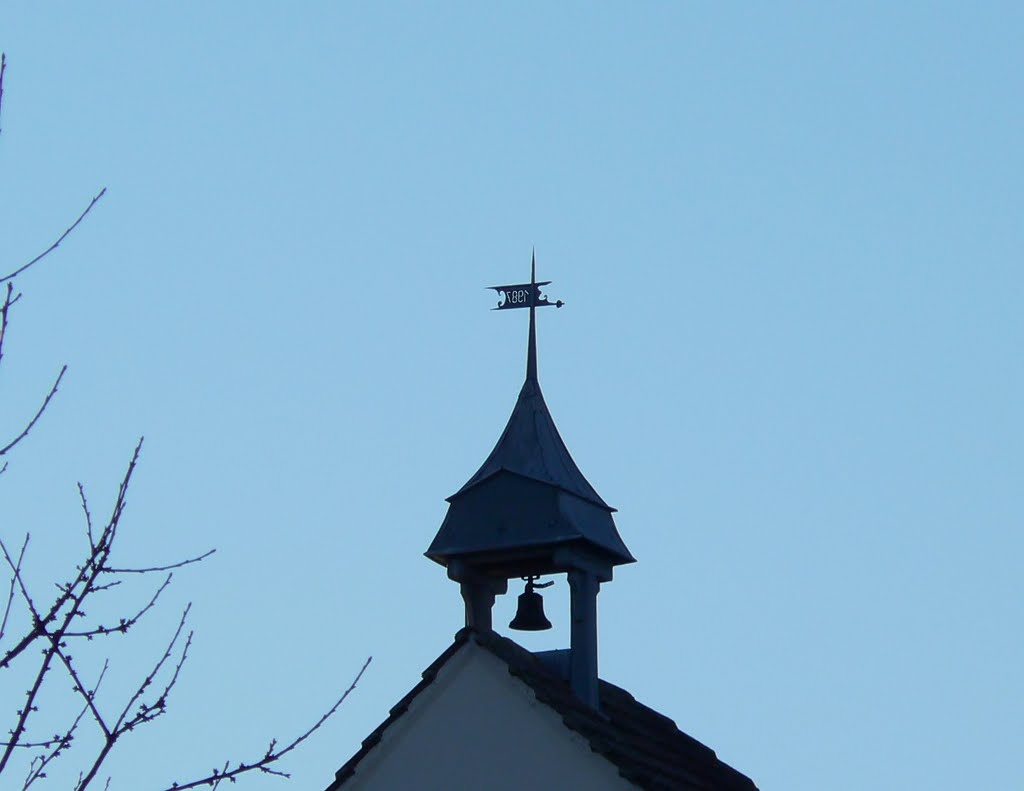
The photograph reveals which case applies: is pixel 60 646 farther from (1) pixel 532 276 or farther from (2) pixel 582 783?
(1) pixel 532 276

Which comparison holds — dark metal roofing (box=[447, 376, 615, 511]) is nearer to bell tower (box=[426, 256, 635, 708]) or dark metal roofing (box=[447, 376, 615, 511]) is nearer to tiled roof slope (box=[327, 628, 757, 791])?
bell tower (box=[426, 256, 635, 708])

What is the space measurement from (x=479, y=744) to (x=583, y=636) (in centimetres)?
154

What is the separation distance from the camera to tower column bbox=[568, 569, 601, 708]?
52.6 feet

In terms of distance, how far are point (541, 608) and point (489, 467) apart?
1283 mm

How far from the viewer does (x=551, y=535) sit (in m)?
16.4

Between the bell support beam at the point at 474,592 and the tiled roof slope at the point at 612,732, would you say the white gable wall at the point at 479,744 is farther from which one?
the bell support beam at the point at 474,592

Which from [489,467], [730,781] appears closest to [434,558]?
[489,467]

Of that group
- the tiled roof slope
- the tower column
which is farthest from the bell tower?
the tiled roof slope

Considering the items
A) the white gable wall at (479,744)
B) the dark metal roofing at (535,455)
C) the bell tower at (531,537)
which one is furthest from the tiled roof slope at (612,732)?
the dark metal roofing at (535,455)

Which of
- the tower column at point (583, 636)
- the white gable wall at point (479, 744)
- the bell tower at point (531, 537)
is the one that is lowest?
the white gable wall at point (479, 744)

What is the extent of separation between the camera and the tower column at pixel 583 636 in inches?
631

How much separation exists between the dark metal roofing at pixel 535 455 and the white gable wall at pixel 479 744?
1.93 meters

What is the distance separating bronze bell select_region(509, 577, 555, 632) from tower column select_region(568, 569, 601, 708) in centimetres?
45

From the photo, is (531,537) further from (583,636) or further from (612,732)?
(612,732)
